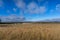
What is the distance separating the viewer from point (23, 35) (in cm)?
438

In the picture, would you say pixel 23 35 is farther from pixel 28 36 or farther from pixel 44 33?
pixel 44 33

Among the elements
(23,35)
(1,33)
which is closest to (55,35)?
(23,35)

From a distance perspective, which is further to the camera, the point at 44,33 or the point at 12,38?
the point at 44,33

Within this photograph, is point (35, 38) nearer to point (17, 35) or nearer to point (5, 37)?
point (17, 35)

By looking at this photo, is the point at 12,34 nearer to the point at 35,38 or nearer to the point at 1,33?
the point at 1,33

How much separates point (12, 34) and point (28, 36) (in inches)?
17.2

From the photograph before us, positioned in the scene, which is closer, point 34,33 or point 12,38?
point 12,38

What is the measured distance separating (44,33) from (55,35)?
292 mm

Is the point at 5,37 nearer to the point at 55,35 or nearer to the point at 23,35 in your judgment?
the point at 23,35

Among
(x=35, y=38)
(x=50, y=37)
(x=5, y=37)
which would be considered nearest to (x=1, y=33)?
(x=5, y=37)

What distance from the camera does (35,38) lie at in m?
4.30

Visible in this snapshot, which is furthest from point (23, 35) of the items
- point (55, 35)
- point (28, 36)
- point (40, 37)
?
point (55, 35)

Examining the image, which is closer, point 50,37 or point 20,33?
point 50,37

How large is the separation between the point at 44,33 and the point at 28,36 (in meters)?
0.47
